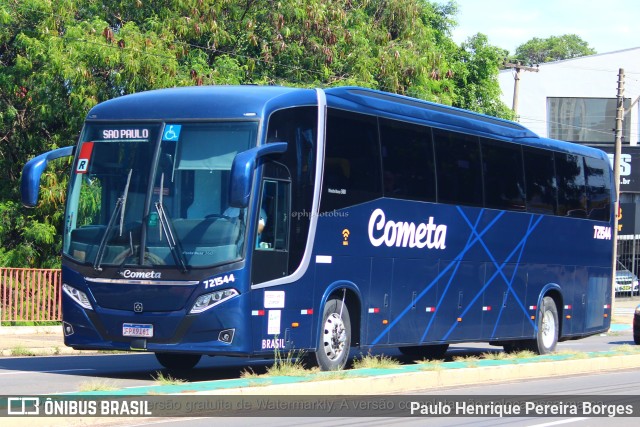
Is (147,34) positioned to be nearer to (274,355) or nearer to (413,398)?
(274,355)

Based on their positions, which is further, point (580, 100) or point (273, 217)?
point (580, 100)

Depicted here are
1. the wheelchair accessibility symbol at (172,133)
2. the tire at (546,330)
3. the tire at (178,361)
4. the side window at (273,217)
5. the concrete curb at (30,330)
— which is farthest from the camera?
the concrete curb at (30,330)

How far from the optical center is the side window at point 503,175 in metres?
19.1

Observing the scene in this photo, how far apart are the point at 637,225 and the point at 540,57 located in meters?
64.2

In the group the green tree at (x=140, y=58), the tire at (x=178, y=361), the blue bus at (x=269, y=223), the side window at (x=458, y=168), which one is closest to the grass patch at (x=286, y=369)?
the blue bus at (x=269, y=223)

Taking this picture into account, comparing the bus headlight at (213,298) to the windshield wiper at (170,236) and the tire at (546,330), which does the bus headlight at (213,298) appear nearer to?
the windshield wiper at (170,236)

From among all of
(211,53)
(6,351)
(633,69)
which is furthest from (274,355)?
(633,69)

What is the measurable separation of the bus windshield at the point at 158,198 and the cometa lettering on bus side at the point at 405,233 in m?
3.10

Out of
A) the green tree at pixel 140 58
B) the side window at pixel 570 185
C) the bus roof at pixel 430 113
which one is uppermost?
the green tree at pixel 140 58

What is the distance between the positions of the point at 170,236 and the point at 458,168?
20.8 ft

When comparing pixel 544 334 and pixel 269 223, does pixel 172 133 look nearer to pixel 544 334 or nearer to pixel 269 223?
pixel 269 223

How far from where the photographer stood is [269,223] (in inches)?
554

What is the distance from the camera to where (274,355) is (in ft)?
46.4

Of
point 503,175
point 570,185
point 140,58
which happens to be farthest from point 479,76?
point 503,175
